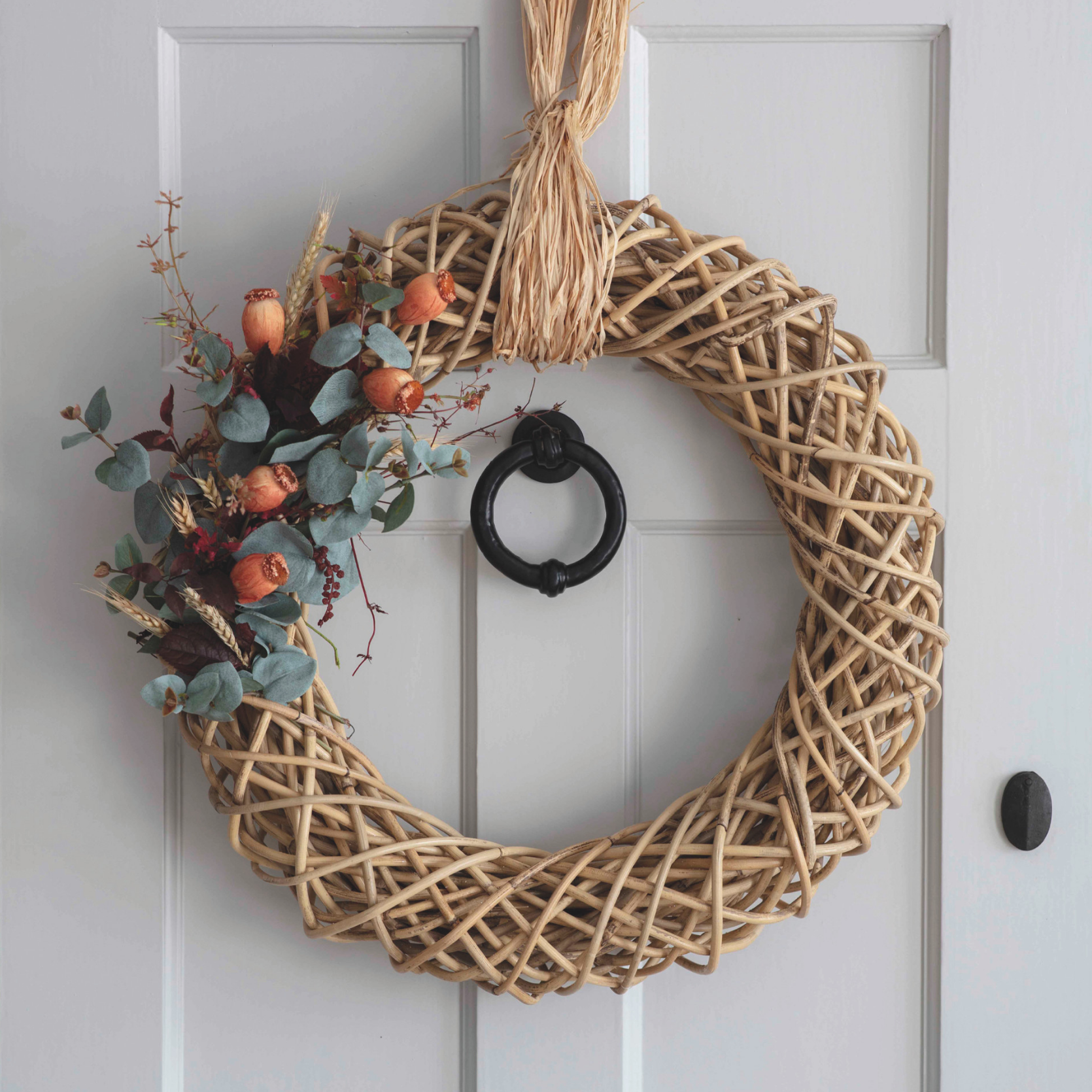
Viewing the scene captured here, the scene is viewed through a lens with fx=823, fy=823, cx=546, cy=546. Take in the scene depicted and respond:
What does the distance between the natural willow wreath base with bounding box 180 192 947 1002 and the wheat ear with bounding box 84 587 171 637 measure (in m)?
0.08

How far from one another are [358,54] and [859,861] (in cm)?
81

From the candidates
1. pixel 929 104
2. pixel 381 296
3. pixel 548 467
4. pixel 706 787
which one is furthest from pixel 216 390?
pixel 929 104

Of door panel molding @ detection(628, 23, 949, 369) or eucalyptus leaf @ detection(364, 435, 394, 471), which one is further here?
door panel molding @ detection(628, 23, 949, 369)

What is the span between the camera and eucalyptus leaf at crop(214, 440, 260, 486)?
0.59 metres

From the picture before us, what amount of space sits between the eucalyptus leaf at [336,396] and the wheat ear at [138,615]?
0.18m

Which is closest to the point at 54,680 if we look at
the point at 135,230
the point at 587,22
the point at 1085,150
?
the point at 135,230

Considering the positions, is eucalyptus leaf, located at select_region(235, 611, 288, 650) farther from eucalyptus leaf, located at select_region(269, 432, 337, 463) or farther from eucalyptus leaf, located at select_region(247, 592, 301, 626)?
eucalyptus leaf, located at select_region(269, 432, 337, 463)

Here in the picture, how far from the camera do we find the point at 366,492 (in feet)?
Result: 1.84

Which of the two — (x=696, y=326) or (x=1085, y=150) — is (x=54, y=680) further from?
(x=1085, y=150)

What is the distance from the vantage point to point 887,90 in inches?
27.3

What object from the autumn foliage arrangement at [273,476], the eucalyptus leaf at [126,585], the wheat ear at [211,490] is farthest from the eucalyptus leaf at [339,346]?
the eucalyptus leaf at [126,585]

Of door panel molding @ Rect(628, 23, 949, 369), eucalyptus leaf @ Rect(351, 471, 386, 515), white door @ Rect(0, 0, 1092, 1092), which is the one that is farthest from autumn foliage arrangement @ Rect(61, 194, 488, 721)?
door panel molding @ Rect(628, 23, 949, 369)

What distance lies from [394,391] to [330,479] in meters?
0.07

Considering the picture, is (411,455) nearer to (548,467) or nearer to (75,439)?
(548,467)
